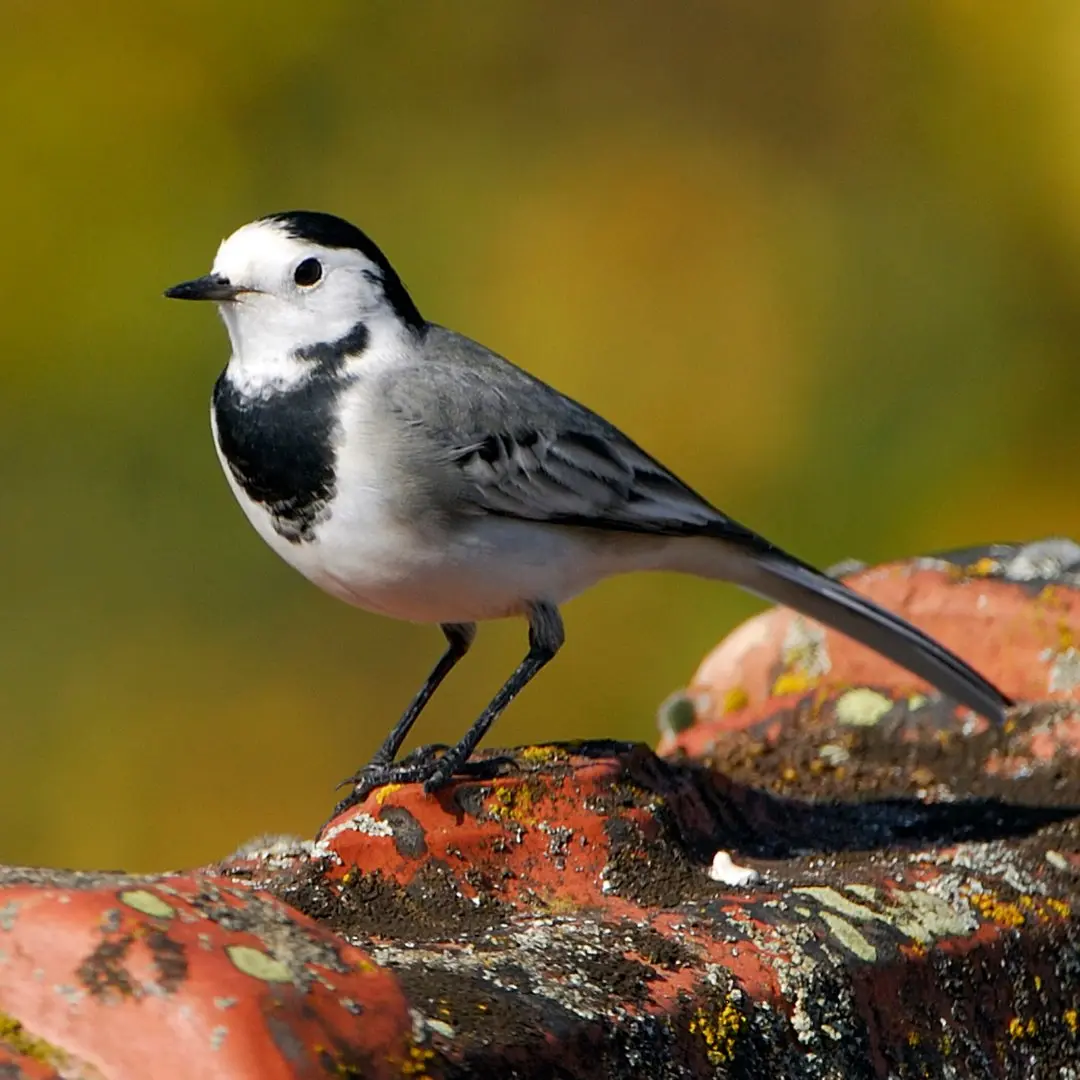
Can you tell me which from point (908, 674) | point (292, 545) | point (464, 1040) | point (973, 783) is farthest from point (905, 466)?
point (464, 1040)

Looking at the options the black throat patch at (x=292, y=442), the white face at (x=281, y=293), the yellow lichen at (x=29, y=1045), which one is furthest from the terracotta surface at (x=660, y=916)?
the white face at (x=281, y=293)

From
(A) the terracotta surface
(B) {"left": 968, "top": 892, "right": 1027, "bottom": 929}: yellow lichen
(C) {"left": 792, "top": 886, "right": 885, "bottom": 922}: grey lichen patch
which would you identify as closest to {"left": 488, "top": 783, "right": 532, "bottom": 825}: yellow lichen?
(A) the terracotta surface

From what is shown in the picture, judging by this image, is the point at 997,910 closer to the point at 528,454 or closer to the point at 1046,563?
the point at 528,454

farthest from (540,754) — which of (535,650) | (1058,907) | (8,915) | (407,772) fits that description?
(8,915)

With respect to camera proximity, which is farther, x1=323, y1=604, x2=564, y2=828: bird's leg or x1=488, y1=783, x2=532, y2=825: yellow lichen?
x1=323, y1=604, x2=564, y2=828: bird's leg

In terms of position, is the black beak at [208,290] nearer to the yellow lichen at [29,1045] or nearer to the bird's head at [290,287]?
the bird's head at [290,287]

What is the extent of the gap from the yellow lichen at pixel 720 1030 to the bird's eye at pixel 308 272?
1.86 m

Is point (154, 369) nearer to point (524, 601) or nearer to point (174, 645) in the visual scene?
point (174, 645)

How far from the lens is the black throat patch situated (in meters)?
3.26

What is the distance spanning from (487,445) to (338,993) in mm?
1851

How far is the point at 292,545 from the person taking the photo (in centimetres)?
330

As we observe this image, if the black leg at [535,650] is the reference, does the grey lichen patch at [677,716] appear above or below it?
above

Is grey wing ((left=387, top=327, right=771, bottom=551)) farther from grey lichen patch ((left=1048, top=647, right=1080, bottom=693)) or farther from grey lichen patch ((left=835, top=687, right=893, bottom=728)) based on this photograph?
grey lichen patch ((left=1048, top=647, right=1080, bottom=693))

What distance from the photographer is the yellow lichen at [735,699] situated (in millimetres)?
3801
